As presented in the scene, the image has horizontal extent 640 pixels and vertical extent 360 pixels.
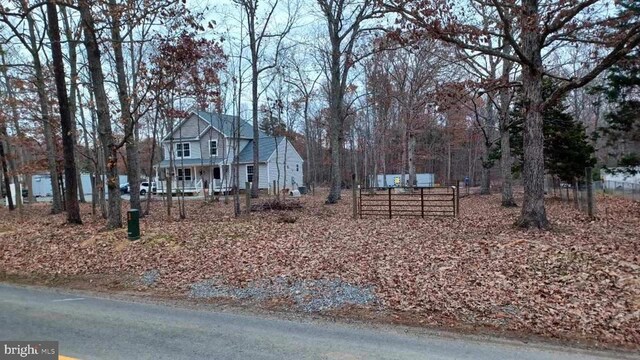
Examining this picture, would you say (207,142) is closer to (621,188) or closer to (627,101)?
(621,188)

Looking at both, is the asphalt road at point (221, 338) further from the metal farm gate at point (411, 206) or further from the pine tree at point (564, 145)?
the pine tree at point (564, 145)

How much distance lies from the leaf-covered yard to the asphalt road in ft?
2.22

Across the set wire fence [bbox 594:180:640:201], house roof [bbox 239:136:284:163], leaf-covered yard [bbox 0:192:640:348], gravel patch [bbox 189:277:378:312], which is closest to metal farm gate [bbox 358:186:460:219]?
leaf-covered yard [bbox 0:192:640:348]

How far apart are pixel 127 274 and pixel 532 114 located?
946 cm

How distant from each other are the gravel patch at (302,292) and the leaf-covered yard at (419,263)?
13 cm

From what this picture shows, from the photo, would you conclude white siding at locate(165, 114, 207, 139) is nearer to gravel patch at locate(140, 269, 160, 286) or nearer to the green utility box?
the green utility box

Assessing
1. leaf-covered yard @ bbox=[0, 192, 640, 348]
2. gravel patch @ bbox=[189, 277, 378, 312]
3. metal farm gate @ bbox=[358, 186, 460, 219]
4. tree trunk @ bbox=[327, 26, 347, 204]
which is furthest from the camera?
tree trunk @ bbox=[327, 26, 347, 204]

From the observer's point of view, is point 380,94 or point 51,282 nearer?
point 51,282

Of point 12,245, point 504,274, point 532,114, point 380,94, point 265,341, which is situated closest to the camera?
point 265,341

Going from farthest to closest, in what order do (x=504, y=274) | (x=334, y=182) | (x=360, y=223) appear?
(x=334, y=182) → (x=360, y=223) → (x=504, y=274)

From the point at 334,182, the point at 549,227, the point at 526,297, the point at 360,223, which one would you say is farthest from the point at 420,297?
the point at 334,182

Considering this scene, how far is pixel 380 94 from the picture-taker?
31.9 m

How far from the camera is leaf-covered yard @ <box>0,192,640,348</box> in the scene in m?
5.46

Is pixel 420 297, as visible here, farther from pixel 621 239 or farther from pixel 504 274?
pixel 621 239
